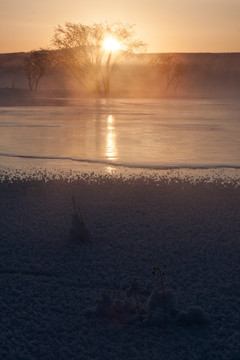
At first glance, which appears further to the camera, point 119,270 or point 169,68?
point 169,68

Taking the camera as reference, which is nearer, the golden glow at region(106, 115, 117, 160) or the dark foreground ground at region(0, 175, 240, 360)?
the dark foreground ground at region(0, 175, 240, 360)

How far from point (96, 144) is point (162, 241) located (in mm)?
7402

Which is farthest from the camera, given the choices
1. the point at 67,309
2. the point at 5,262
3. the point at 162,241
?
the point at 162,241

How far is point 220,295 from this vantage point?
4148 millimetres

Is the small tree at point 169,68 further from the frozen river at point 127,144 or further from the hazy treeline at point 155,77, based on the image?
the frozen river at point 127,144

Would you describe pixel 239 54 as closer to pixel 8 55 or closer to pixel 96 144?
pixel 8 55

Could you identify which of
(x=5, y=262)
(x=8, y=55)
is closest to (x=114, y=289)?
(x=5, y=262)

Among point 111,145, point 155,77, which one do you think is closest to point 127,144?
point 111,145

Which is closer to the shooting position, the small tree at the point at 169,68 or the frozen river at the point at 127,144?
the frozen river at the point at 127,144

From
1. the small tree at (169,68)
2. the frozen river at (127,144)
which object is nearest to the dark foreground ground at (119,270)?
the frozen river at (127,144)

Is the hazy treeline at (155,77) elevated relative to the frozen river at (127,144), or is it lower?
elevated

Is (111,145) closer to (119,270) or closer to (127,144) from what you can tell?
(127,144)

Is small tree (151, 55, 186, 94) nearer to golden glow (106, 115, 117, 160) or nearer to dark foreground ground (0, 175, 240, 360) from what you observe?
golden glow (106, 115, 117, 160)

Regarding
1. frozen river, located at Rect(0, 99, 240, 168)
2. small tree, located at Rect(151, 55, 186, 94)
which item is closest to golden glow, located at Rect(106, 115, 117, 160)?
frozen river, located at Rect(0, 99, 240, 168)
